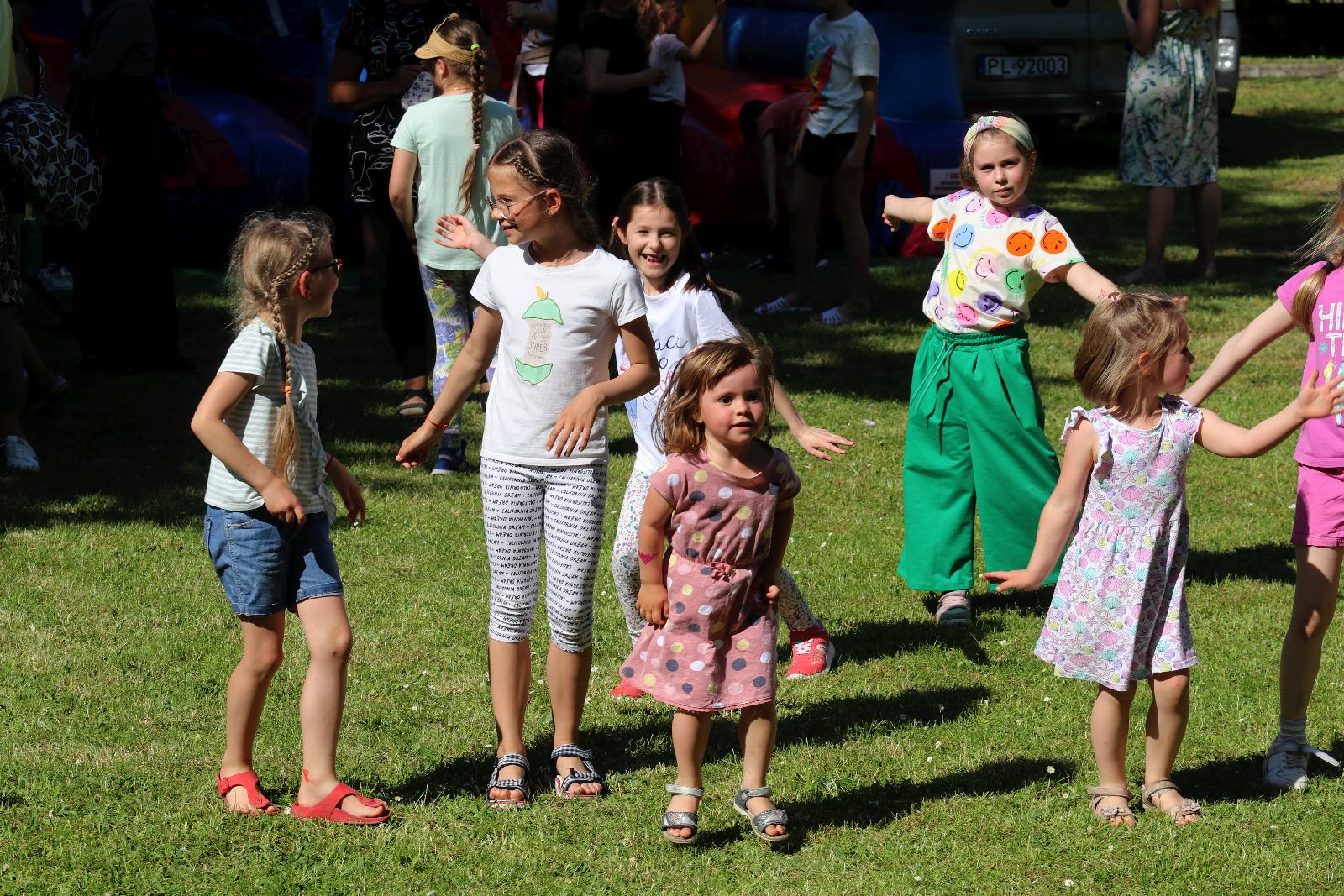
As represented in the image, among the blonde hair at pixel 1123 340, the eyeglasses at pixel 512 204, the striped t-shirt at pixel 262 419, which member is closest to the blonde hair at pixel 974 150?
the blonde hair at pixel 1123 340

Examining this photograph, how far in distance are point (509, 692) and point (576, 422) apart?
80 centimetres

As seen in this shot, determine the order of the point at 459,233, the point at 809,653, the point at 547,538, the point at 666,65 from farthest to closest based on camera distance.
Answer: the point at 666,65 → the point at 809,653 → the point at 459,233 → the point at 547,538

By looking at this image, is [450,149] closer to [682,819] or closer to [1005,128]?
[1005,128]

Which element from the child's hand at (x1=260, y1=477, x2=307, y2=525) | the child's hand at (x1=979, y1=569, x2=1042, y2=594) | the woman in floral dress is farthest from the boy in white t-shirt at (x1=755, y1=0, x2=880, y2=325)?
the child's hand at (x1=260, y1=477, x2=307, y2=525)

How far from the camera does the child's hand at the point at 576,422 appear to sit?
3.91m

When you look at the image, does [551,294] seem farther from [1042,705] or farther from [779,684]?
[1042,705]

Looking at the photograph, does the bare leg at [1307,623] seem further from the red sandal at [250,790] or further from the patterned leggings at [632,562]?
the red sandal at [250,790]

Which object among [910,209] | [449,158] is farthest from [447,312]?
[910,209]

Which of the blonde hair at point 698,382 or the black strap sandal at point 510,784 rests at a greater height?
the blonde hair at point 698,382

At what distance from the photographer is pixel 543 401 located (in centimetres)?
Answer: 405

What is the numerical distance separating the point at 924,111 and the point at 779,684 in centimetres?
842

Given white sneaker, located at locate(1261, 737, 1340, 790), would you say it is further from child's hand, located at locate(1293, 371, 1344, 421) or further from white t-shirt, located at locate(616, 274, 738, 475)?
white t-shirt, located at locate(616, 274, 738, 475)

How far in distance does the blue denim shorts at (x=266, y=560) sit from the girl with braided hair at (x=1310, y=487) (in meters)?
2.32

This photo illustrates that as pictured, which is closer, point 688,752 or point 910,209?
point 688,752
